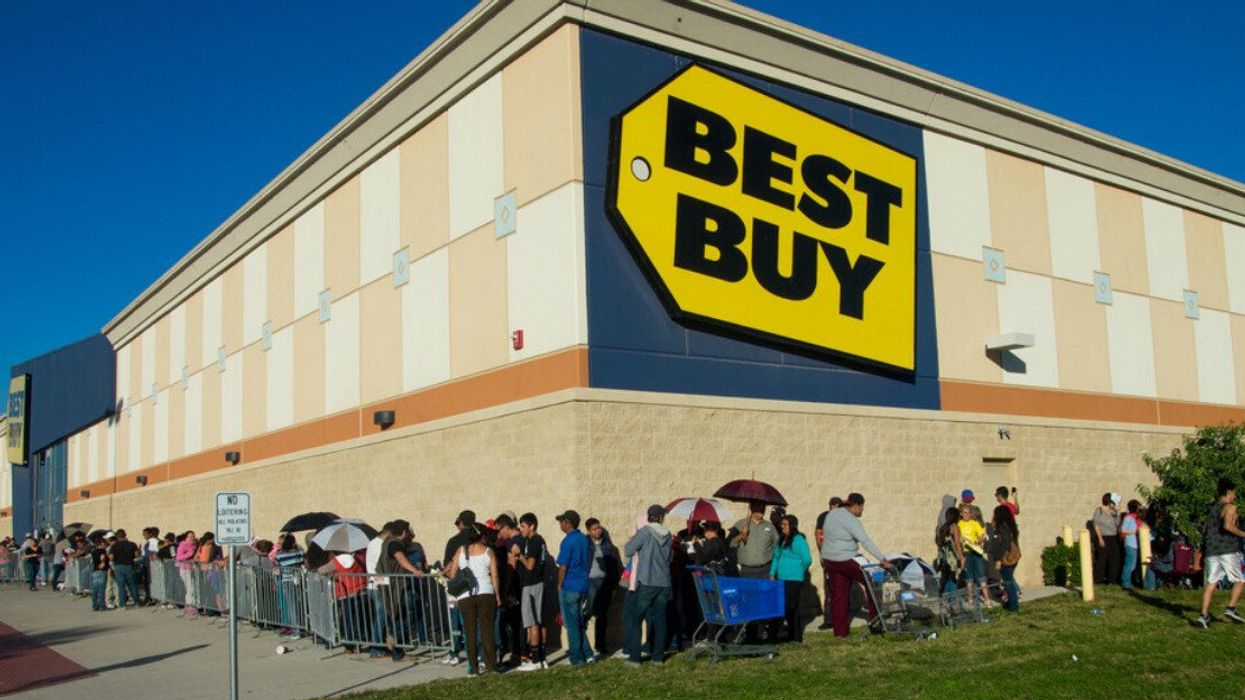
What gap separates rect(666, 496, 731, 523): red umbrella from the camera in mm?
15539

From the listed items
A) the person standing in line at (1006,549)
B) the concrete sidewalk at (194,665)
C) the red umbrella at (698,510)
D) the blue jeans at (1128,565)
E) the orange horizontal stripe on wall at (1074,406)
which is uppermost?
the orange horizontal stripe on wall at (1074,406)

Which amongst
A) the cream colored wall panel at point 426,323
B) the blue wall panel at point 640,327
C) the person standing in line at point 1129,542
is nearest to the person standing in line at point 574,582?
the blue wall panel at point 640,327

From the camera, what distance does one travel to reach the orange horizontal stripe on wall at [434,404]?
17.2 meters

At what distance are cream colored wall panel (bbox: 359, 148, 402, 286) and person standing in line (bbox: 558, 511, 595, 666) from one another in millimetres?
9983

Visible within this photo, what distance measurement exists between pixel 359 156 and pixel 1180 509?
18.3 meters

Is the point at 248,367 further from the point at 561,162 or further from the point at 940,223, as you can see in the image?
the point at 940,223

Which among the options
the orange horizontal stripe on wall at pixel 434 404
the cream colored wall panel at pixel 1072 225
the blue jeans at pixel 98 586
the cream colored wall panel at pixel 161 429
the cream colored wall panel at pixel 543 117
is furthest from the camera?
the cream colored wall panel at pixel 161 429

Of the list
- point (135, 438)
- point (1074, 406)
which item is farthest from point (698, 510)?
point (135, 438)

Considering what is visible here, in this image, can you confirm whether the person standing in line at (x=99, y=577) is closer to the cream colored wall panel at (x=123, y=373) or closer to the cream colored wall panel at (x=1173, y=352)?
the cream colored wall panel at (x=123, y=373)

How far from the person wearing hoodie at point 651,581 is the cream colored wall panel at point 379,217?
1061 centimetres

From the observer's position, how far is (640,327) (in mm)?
17609

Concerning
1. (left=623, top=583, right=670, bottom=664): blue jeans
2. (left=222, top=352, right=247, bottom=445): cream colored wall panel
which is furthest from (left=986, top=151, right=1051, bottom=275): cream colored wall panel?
(left=222, top=352, right=247, bottom=445): cream colored wall panel

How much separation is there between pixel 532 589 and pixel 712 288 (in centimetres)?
640

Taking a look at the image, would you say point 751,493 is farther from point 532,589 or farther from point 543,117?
point 543,117
